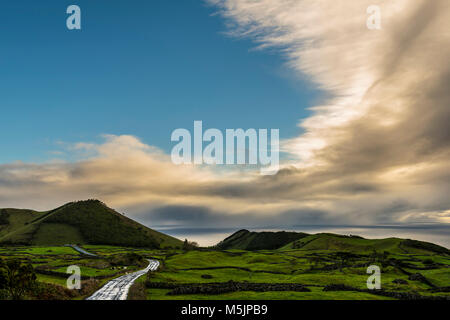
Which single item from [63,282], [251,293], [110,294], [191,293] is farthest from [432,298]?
[63,282]

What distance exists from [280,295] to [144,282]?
101 ft

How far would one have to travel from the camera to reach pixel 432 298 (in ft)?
225

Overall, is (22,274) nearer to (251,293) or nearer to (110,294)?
(110,294)
